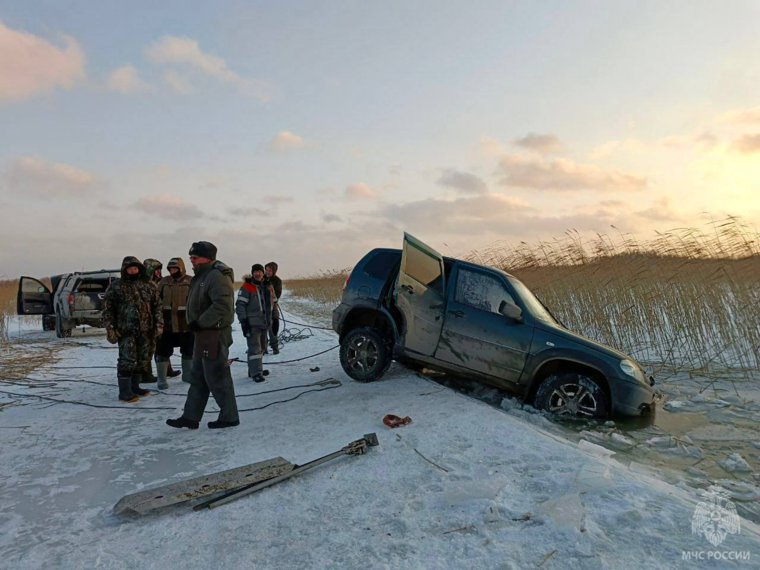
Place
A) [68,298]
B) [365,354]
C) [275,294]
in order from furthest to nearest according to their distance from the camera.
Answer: [68,298]
[275,294]
[365,354]

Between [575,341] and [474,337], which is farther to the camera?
[474,337]

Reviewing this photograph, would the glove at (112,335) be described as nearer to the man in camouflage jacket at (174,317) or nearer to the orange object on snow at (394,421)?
the man in camouflage jacket at (174,317)

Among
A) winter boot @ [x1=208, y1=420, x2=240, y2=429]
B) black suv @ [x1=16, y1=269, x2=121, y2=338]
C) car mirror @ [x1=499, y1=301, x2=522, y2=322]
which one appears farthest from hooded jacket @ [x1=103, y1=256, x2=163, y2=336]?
black suv @ [x1=16, y1=269, x2=121, y2=338]

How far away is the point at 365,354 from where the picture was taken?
273 inches

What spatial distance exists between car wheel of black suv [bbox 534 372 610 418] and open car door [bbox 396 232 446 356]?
4.83 feet

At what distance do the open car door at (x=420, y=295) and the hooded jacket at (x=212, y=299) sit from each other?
2.33 m

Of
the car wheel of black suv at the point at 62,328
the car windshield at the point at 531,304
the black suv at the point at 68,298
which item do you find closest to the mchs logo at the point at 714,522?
the car windshield at the point at 531,304

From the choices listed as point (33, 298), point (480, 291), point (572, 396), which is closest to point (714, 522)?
point (572, 396)

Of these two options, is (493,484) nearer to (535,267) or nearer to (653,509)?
(653,509)

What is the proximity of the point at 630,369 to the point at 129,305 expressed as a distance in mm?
6313

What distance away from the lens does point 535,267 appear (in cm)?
1165

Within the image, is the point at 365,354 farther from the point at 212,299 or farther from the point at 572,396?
the point at 572,396

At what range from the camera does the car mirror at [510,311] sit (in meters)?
5.86

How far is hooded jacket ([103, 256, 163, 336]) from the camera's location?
643 cm
